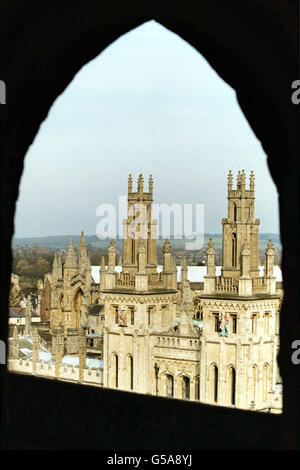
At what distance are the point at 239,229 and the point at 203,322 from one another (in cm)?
313

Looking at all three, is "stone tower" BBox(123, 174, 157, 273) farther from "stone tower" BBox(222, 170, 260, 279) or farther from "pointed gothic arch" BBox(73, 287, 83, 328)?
"pointed gothic arch" BBox(73, 287, 83, 328)

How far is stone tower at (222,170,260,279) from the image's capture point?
83.9ft

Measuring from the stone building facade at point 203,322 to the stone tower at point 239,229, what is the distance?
3 cm

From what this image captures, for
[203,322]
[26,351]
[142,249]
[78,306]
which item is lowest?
[26,351]

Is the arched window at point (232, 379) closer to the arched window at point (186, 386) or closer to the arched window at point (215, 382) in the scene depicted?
the arched window at point (215, 382)

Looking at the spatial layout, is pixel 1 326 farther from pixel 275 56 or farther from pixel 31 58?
pixel 275 56

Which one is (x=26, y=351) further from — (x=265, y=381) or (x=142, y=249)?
(x=265, y=381)

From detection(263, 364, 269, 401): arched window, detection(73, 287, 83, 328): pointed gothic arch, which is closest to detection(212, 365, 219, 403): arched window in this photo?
detection(263, 364, 269, 401): arched window

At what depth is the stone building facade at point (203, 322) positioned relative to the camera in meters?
25.1

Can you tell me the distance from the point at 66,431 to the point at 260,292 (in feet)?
78.3

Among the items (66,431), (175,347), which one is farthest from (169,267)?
(66,431)

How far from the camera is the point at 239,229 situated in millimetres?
25594

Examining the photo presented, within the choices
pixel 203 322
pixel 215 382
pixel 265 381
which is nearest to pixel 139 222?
pixel 203 322

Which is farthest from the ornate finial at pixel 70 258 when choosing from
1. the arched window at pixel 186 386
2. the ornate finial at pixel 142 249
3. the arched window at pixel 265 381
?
the arched window at pixel 265 381
